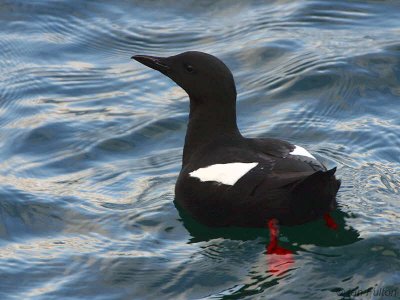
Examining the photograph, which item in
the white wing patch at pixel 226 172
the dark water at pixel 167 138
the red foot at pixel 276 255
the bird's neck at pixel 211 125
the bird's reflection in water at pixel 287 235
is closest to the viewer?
the red foot at pixel 276 255

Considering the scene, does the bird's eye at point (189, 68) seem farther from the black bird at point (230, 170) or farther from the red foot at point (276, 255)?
the red foot at point (276, 255)

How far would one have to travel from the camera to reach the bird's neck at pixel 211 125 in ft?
24.1

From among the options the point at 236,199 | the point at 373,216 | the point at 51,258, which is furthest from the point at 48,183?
the point at 373,216

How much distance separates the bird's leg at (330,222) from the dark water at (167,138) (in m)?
0.05

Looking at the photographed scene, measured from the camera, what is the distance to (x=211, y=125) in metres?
7.37

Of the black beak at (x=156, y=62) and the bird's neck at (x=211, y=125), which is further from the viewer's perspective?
the black beak at (x=156, y=62)

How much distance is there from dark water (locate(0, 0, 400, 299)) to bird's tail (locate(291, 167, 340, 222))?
0.69ft

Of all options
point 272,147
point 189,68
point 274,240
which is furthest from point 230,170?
point 189,68

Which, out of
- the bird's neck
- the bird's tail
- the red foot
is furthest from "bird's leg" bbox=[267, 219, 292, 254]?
the bird's neck

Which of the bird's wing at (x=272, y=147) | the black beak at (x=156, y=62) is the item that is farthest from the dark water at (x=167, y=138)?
the black beak at (x=156, y=62)

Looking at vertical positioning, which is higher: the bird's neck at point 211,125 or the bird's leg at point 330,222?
the bird's neck at point 211,125

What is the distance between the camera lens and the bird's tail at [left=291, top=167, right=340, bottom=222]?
21.0 ft

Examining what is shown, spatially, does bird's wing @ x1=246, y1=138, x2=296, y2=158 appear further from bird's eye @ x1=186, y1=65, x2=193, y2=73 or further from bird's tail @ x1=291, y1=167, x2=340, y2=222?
bird's eye @ x1=186, y1=65, x2=193, y2=73

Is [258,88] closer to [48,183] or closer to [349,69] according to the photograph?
[349,69]
